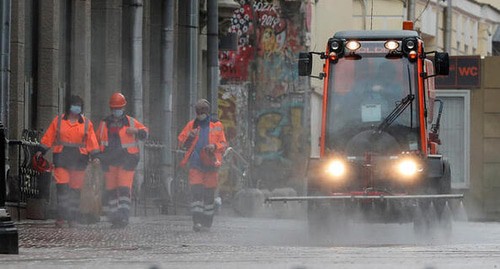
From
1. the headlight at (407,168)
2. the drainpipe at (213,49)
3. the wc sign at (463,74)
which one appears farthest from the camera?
the wc sign at (463,74)

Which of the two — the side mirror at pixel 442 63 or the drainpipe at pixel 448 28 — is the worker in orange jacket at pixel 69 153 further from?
the drainpipe at pixel 448 28

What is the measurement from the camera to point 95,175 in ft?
83.7

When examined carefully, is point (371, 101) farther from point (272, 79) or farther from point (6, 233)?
point (272, 79)

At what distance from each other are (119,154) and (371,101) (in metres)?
3.20

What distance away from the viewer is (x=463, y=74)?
4109 cm

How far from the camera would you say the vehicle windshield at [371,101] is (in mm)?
24594

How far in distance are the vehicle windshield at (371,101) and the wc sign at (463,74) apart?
52.6 ft

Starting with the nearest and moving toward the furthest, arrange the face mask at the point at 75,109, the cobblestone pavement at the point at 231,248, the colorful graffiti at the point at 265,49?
1. the cobblestone pavement at the point at 231,248
2. the face mask at the point at 75,109
3. the colorful graffiti at the point at 265,49

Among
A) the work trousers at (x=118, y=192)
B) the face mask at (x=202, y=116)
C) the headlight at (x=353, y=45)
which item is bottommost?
the work trousers at (x=118, y=192)

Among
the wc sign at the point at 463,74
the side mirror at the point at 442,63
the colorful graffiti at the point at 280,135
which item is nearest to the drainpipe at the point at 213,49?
the wc sign at the point at 463,74

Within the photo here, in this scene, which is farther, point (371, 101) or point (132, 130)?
point (132, 130)

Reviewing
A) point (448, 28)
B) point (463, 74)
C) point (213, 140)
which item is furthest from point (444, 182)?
point (448, 28)

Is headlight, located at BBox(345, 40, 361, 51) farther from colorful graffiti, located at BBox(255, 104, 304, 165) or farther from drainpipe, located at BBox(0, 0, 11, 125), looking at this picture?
colorful graffiti, located at BBox(255, 104, 304, 165)

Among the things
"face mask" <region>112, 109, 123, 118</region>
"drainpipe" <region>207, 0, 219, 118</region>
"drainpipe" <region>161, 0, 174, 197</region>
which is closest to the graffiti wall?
"drainpipe" <region>207, 0, 219, 118</region>
